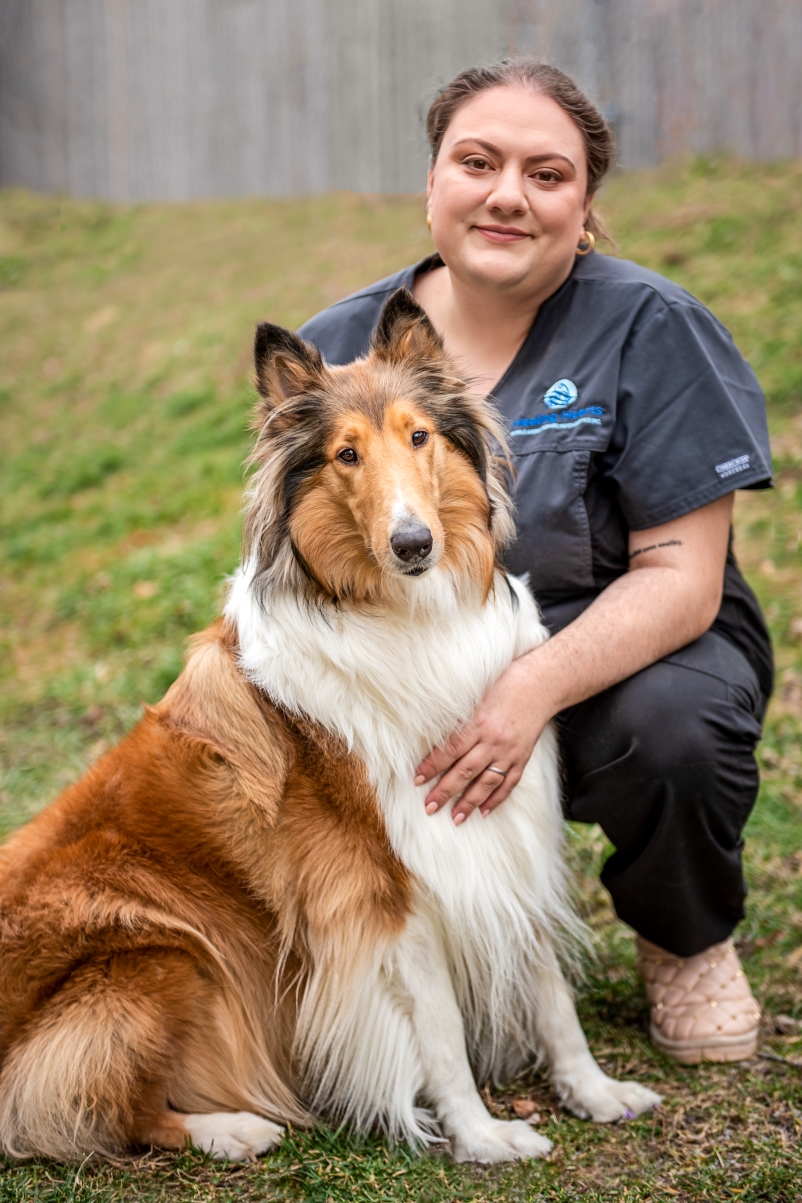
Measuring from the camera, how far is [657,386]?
9.20ft

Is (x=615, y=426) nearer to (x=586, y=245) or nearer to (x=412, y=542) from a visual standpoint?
(x=586, y=245)

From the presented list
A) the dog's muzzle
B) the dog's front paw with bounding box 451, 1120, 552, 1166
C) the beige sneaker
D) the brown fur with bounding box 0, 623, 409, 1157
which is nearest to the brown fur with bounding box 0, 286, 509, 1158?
the brown fur with bounding box 0, 623, 409, 1157

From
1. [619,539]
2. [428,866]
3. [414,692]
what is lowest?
[428,866]

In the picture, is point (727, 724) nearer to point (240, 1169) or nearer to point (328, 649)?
point (328, 649)

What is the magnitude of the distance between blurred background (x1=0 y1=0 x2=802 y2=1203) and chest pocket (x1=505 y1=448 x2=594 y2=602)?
79 cm

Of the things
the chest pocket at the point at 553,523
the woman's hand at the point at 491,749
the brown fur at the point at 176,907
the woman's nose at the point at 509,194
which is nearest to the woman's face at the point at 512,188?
the woman's nose at the point at 509,194

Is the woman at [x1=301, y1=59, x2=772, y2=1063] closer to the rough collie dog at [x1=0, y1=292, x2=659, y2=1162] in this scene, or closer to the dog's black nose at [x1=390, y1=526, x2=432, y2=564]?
the rough collie dog at [x1=0, y1=292, x2=659, y2=1162]

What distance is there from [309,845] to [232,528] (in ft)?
14.9

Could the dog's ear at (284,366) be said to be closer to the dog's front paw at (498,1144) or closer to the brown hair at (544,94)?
the brown hair at (544,94)

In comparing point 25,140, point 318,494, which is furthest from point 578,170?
point 25,140

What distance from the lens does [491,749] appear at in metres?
2.58

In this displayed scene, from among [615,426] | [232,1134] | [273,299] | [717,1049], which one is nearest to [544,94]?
[615,426]

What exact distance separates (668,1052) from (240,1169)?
1.17 metres

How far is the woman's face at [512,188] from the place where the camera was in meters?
2.84
